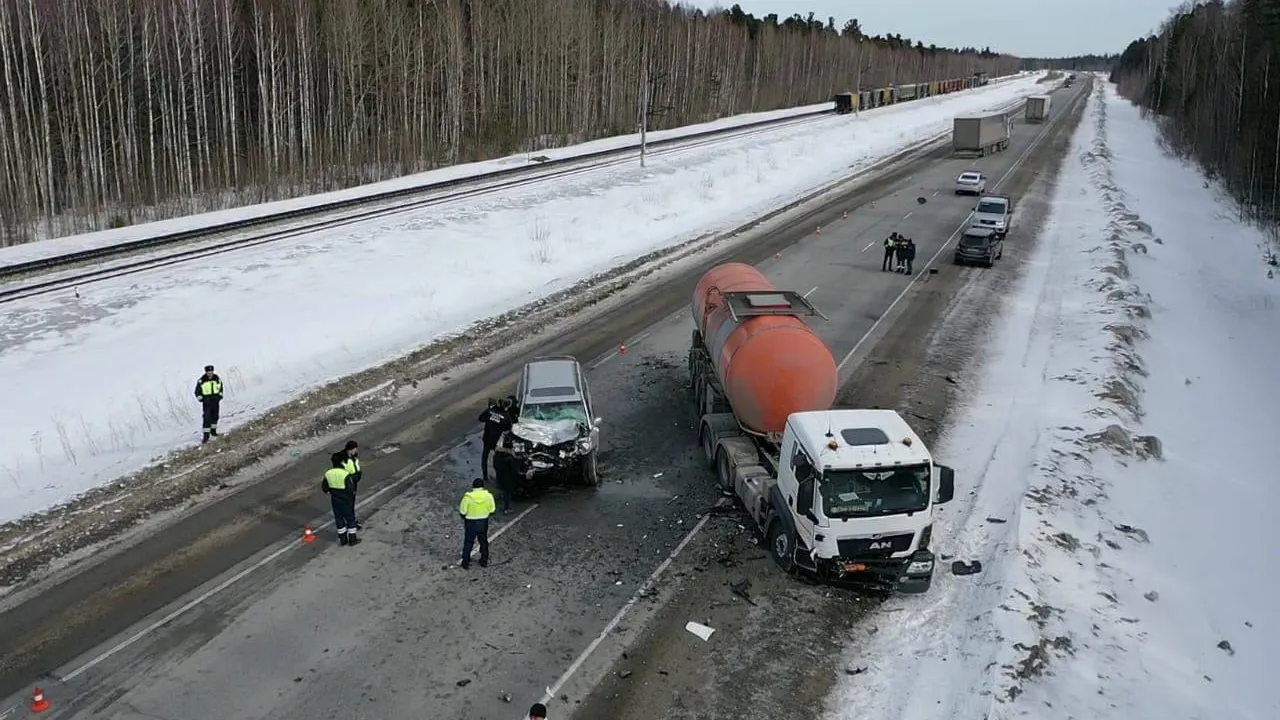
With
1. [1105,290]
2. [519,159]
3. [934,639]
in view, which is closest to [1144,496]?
[934,639]

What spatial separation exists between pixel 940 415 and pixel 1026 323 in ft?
32.7

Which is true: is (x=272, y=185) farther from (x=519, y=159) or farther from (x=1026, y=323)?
(x=1026, y=323)

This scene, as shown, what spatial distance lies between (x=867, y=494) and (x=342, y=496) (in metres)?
8.31

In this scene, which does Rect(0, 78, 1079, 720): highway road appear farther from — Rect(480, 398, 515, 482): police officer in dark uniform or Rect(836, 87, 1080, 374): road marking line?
Rect(836, 87, 1080, 374): road marking line

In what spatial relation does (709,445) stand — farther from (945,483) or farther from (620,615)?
(945,483)

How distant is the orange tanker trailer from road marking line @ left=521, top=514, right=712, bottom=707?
88.9 inches

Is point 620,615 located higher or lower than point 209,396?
lower

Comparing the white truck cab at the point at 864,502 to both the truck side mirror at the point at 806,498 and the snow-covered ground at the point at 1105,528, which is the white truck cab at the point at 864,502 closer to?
the truck side mirror at the point at 806,498

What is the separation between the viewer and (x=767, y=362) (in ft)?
51.3

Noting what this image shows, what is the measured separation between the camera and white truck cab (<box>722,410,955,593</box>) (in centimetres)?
1234

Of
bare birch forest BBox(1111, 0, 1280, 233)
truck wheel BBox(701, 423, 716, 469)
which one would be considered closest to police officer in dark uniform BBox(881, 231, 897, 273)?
truck wheel BBox(701, 423, 716, 469)

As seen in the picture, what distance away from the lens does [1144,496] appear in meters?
17.1

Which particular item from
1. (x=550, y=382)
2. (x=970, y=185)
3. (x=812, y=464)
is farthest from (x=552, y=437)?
(x=970, y=185)

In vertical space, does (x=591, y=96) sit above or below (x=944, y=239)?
above
